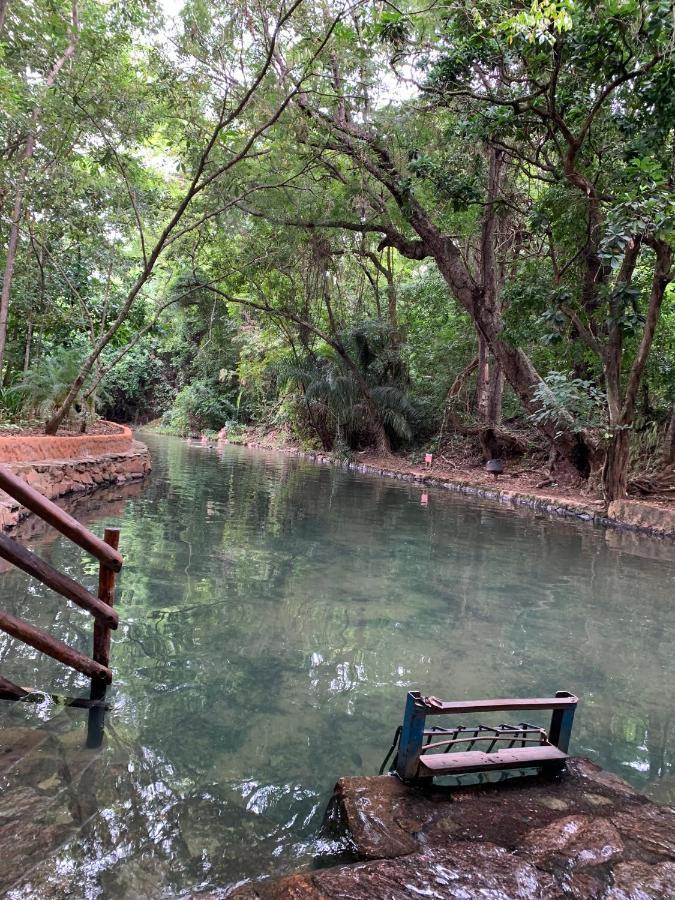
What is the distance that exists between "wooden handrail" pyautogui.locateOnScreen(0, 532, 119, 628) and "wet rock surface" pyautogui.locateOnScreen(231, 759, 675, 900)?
1438mm

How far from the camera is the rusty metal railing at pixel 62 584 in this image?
2557 mm

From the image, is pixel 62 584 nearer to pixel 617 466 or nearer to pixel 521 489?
pixel 617 466

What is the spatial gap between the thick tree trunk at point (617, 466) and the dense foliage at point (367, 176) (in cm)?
4

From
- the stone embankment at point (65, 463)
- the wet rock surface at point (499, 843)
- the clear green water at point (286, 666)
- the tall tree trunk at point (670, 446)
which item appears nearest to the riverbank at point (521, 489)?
the tall tree trunk at point (670, 446)

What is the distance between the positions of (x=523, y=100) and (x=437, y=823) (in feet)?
27.9

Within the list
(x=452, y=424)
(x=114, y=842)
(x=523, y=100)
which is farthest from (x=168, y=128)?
(x=452, y=424)

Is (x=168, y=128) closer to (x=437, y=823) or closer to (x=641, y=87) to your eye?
(x=641, y=87)

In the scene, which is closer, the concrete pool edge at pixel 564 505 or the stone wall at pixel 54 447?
the stone wall at pixel 54 447

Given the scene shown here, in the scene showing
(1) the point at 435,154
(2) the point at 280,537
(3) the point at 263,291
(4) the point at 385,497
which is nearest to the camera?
(2) the point at 280,537

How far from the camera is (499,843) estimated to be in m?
2.01

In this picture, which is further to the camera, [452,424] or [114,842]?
[452,424]

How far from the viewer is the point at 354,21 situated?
9.39 metres

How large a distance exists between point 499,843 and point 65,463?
24.6 ft

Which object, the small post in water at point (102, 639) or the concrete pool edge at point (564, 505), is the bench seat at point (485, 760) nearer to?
the small post in water at point (102, 639)
